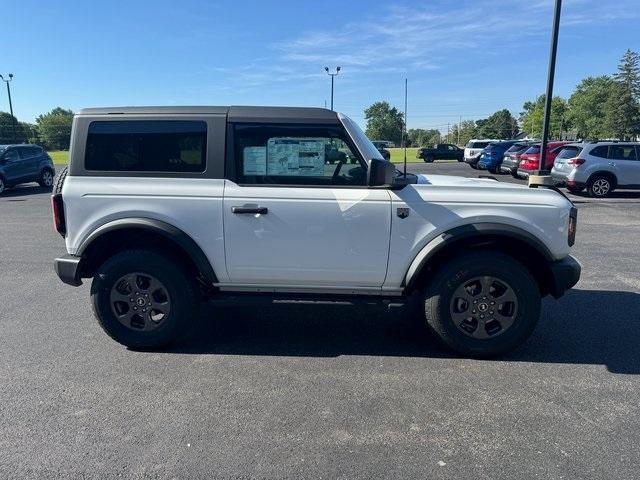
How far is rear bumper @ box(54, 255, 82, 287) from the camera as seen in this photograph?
12.6 feet

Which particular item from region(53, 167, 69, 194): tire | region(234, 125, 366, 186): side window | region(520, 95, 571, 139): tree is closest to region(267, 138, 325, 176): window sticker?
region(234, 125, 366, 186): side window

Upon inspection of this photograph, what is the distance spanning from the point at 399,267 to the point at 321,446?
1565 millimetres

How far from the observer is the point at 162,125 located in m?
3.80

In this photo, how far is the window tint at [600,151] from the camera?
14.0 meters

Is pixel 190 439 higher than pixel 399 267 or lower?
lower

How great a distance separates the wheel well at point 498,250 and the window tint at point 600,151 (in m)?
12.2

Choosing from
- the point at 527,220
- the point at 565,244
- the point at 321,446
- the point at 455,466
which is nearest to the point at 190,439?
the point at 321,446

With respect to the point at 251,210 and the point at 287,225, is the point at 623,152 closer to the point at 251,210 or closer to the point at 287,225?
the point at 287,225

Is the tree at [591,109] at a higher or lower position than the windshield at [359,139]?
higher

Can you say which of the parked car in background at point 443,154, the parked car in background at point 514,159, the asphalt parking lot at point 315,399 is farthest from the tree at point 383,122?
the asphalt parking lot at point 315,399

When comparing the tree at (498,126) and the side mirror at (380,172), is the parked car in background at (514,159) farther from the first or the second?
the tree at (498,126)

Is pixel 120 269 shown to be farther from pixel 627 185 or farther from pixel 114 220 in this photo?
pixel 627 185

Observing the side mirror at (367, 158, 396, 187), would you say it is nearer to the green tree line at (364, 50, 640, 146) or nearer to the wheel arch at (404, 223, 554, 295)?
the wheel arch at (404, 223, 554, 295)

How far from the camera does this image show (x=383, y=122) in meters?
122
